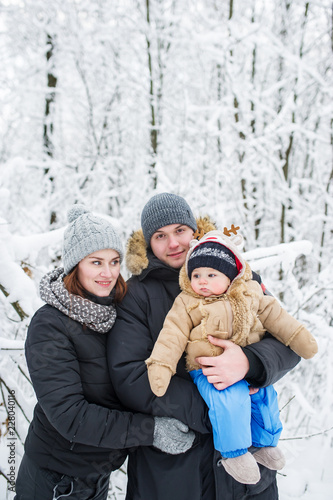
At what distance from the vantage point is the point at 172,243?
197 cm

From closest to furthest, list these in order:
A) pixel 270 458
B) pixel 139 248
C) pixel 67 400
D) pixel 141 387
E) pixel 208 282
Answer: pixel 67 400 → pixel 141 387 → pixel 270 458 → pixel 208 282 → pixel 139 248

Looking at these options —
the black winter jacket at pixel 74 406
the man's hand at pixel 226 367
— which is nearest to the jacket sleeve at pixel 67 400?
the black winter jacket at pixel 74 406

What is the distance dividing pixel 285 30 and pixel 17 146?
534 centimetres

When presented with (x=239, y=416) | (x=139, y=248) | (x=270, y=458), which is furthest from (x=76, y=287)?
(x=270, y=458)

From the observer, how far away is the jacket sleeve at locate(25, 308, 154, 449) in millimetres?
1359

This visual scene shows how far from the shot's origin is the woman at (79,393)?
138 cm

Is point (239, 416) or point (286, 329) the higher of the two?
point (286, 329)

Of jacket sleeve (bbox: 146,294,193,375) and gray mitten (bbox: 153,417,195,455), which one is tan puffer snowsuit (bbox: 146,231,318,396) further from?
gray mitten (bbox: 153,417,195,455)

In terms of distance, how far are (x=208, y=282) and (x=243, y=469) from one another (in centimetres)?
86

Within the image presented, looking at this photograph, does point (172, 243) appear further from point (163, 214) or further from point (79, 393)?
point (79, 393)

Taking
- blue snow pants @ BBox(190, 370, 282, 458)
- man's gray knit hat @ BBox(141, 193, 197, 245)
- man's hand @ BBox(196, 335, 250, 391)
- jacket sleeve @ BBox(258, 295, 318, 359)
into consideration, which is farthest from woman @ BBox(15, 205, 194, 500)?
jacket sleeve @ BBox(258, 295, 318, 359)

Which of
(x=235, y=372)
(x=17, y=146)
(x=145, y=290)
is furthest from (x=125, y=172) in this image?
(x=235, y=372)

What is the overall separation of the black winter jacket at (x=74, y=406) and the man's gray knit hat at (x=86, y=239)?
29cm

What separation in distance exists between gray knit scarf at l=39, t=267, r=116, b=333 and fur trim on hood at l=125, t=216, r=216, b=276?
336 millimetres
